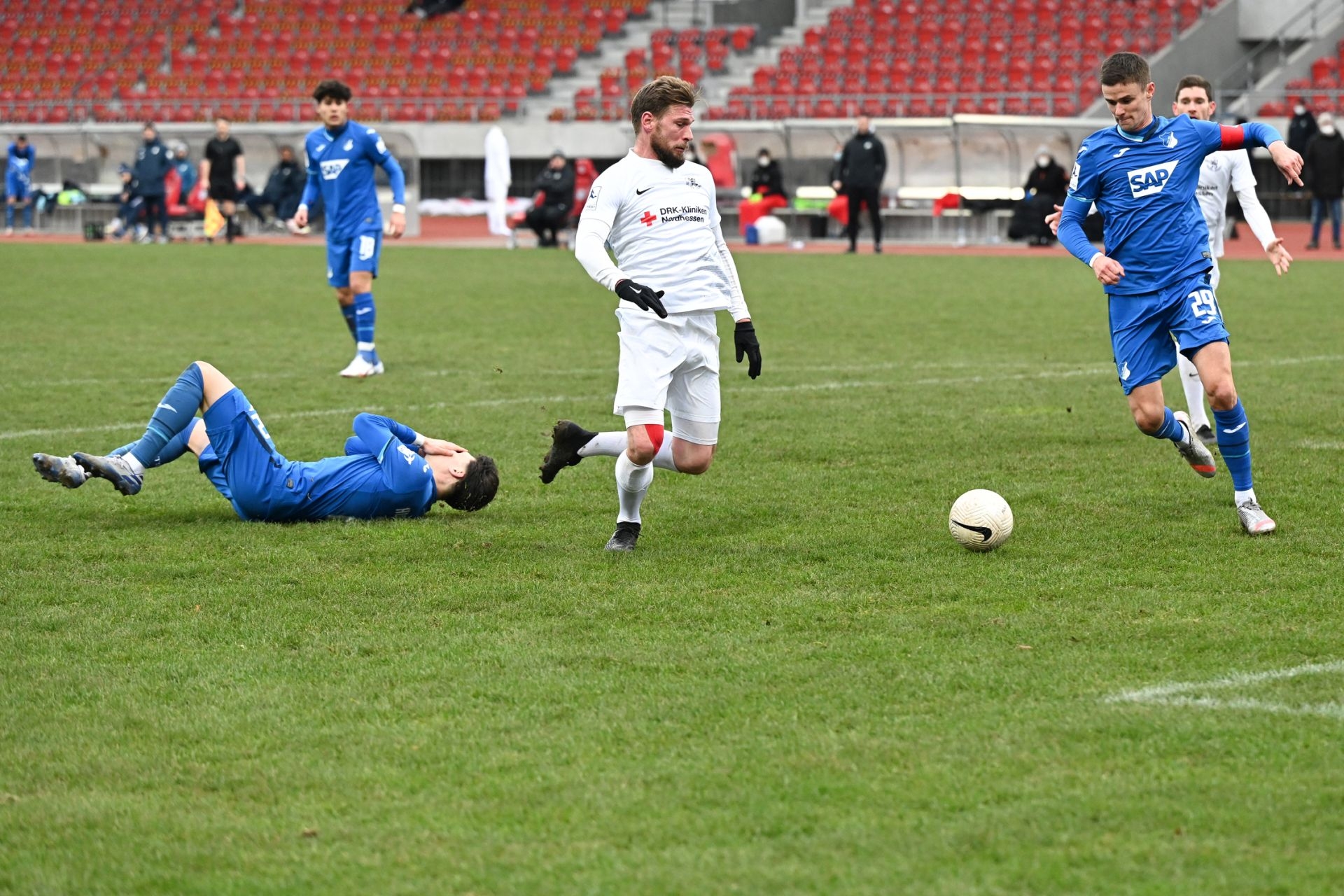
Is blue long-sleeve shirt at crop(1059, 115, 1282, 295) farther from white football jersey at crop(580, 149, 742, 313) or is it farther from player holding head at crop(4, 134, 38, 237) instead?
player holding head at crop(4, 134, 38, 237)

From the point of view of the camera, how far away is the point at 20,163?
33719mm

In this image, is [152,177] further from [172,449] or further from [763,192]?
[172,449]

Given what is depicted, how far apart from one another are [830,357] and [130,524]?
7.06m

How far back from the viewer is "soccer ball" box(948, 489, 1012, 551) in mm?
6273

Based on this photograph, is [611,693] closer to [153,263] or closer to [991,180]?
[153,263]

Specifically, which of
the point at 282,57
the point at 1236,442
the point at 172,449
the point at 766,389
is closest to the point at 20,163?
the point at 282,57

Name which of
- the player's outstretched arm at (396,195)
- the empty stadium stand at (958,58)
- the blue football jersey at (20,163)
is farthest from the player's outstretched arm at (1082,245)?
the blue football jersey at (20,163)

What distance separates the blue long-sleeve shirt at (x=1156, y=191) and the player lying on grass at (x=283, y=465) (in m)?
2.75

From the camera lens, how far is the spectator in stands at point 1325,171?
2442 cm

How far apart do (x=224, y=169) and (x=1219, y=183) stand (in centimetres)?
2272

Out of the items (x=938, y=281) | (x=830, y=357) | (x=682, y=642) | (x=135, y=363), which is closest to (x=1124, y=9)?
(x=938, y=281)

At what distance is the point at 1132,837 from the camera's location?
11.4 ft

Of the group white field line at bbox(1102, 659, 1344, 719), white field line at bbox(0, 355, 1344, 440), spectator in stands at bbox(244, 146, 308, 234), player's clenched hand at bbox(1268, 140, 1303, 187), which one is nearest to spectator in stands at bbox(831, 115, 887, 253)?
spectator in stands at bbox(244, 146, 308, 234)

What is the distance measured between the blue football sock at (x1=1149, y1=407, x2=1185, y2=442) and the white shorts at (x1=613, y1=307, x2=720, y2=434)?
1.94 meters
